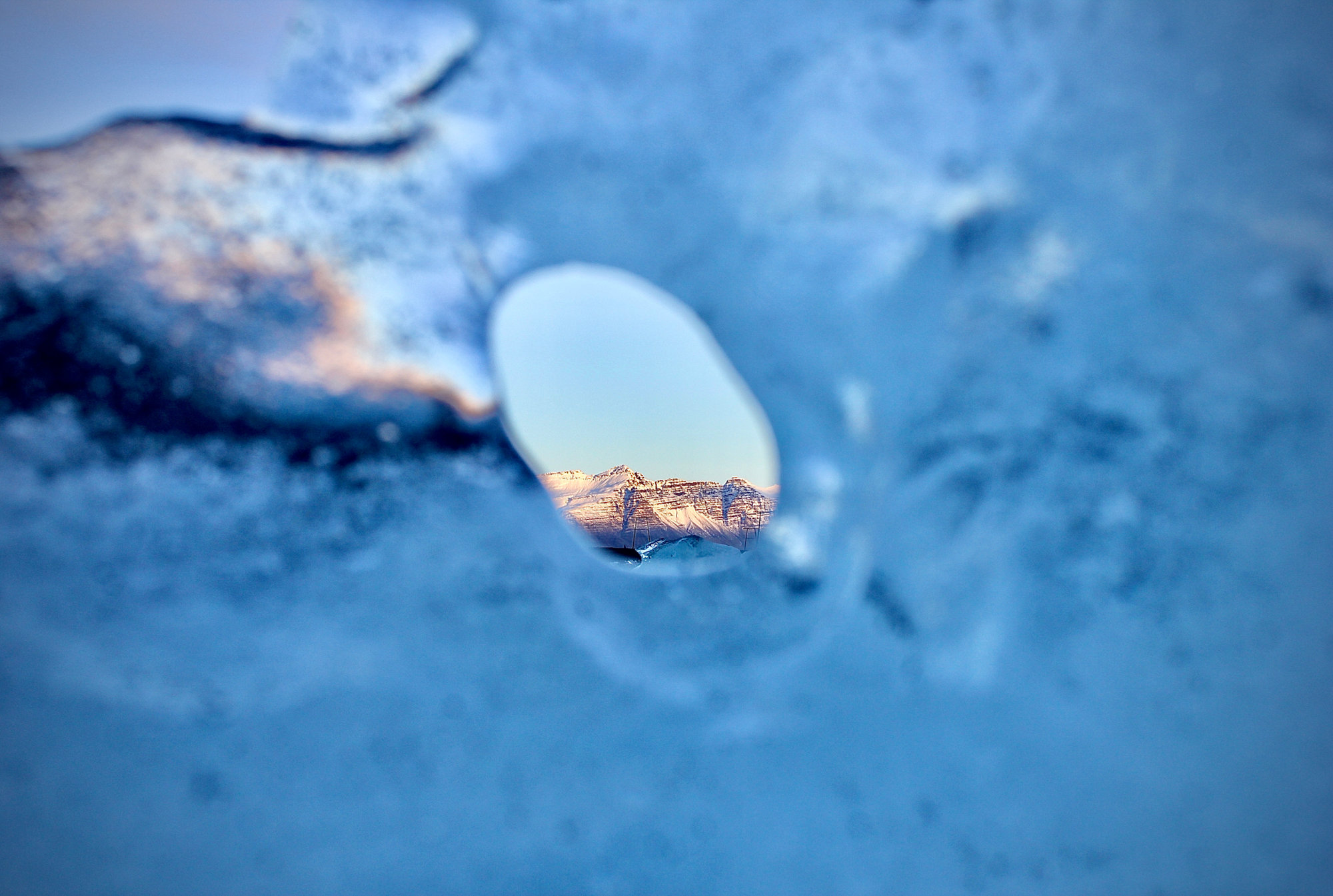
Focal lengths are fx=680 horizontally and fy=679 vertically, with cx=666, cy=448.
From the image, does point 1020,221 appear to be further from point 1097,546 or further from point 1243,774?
point 1243,774

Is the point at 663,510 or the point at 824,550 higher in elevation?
the point at 824,550

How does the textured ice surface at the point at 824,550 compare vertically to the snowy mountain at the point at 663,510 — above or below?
above

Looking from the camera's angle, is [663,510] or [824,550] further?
[663,510]

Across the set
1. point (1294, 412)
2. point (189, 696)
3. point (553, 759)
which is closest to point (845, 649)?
point (553, 759)

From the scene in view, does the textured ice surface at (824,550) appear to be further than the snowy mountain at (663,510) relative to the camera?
No
